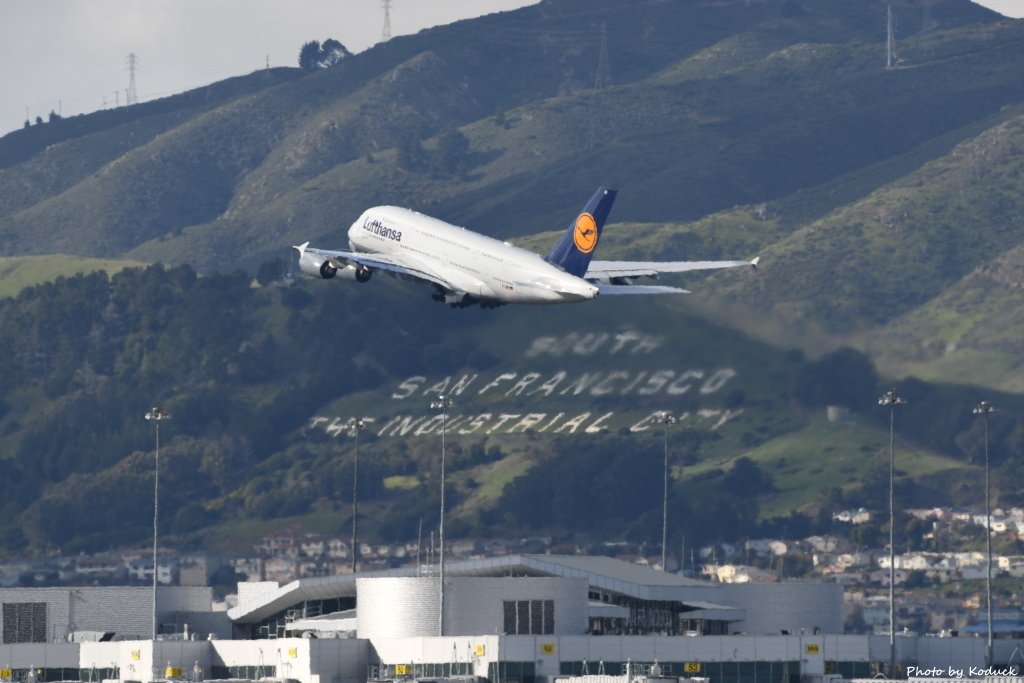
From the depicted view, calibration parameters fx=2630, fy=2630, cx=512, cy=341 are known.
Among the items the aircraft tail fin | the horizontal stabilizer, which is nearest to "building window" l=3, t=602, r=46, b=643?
the horizontal stabilizer

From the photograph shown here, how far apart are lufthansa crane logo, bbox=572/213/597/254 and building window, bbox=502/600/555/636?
4727cm

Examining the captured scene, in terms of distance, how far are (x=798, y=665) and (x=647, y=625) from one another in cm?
1608

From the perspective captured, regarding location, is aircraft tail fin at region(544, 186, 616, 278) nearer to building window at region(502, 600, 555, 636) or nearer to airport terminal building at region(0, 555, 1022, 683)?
airport terminal building at region(0, 555, 1022, 683)

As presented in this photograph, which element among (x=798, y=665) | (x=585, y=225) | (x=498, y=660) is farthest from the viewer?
(x=585, y=225)

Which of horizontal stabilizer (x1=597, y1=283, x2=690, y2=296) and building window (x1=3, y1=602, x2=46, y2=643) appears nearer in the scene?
building window (x1=3, y1=602, x2=46, y2=643)

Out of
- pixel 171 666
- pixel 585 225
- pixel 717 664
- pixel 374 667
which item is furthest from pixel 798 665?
pixel 585 225

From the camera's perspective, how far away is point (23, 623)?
538 feet

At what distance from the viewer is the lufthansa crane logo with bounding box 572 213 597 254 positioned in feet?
641

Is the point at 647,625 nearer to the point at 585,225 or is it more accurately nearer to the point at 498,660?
the point at 498,660

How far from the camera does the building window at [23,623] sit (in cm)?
16362

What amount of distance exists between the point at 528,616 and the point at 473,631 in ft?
11.1

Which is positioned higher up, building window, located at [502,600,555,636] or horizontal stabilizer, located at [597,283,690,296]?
horizontal stabilizer, located at [597,283,690,296]

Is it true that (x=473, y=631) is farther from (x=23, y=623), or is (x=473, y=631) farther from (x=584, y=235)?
(x=584, y=235)

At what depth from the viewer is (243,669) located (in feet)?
496
